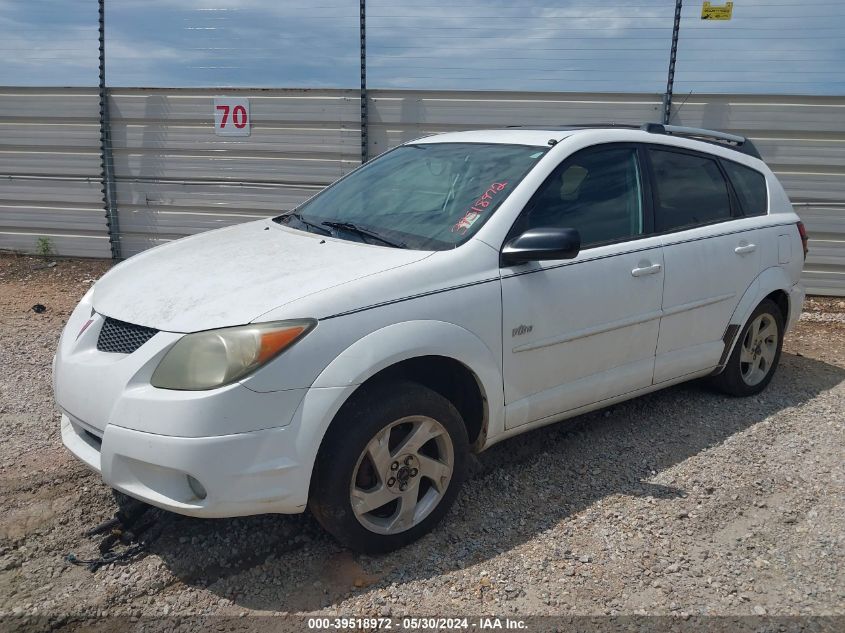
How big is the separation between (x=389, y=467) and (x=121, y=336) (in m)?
1.21

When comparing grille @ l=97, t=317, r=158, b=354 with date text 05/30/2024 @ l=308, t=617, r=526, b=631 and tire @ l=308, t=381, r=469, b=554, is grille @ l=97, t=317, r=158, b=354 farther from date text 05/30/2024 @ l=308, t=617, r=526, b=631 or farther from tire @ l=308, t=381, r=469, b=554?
date text 05/30/2024 @ l=308, t=617, r=526, b=631

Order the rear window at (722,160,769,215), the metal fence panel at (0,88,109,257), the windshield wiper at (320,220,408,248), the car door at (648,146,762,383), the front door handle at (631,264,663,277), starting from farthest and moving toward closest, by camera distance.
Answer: the metal fence panel at (0,88,109,257)
the rear window at (722,160,769,215)
the car door at (648,146,762,383)
the front door handle at (631,264,663,277)
the windshield wiper at (320,220,408,248)

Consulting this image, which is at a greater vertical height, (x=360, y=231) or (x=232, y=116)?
(x=232, y=116)

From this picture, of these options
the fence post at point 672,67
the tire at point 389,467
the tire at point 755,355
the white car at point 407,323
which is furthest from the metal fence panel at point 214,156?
the tire at point 389,467

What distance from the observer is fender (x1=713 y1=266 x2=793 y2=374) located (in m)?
4.50

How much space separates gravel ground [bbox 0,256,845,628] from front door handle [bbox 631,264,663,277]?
1.02 m

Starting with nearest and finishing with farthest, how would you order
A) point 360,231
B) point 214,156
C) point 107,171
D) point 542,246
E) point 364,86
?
point 542,246, point 360,231, point 364,86, point 214,156, point 107,171

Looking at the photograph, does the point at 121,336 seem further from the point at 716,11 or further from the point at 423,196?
the point at 716,11

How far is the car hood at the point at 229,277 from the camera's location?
2.74 meters

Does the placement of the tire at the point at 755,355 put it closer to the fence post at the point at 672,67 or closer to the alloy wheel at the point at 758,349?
the alloy wheel at the point at 758,349

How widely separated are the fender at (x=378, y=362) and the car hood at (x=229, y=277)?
0.26 meters

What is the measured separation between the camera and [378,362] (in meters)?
2.79

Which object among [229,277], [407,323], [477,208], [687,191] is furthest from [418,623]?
[687,191]

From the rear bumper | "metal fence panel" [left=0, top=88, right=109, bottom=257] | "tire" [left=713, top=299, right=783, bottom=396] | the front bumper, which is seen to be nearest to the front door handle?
"tire" [left=713, top=299, right=783, bottom=396]
